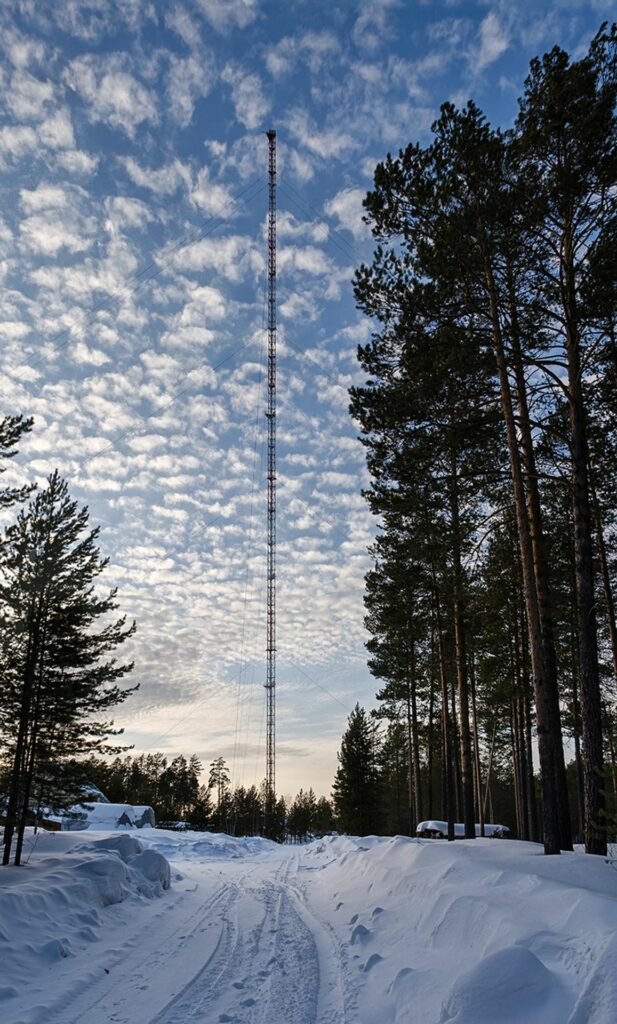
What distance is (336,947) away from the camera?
25.4 ft

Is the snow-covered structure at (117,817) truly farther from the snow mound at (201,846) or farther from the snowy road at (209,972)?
the snowy road at (209,972)

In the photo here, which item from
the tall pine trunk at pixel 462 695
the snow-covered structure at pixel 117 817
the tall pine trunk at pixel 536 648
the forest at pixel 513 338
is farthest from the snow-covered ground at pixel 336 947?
the snow-covered structure at pixel 117 817

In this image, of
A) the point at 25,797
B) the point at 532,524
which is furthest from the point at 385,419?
the point at 25,797

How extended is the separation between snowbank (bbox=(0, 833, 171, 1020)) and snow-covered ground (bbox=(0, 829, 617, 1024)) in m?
0.04

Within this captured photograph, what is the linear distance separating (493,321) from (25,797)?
49.0ft

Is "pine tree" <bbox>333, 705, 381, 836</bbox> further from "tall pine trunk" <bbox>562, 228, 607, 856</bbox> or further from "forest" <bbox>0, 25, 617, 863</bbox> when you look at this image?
"tall pine trunk" <bbox>562, 228, 607, 856</bbox>

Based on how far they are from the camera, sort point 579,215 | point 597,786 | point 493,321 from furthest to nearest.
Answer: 1. point 493,321
2. point 579,215
3. point 597,786

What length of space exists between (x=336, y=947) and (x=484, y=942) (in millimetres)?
3131

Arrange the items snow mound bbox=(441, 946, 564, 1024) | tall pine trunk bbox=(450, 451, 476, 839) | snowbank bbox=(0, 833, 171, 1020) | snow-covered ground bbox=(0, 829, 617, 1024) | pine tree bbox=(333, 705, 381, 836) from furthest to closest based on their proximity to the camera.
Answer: pine tree bbox=(333, 705, 381, 836), tall pine trunk bbox=(450, 451, 476, 839), snowbank bbox=(0, 833, 171, 1020), snow-covered ground bbox=(0, 829, 617, 1024), snow mound bbox=(441, 946, 564, 1024)

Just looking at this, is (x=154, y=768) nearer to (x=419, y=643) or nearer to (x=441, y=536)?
(x=419, y=643)

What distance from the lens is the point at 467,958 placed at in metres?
5.41

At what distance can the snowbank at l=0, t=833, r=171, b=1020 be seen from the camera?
6859 mm

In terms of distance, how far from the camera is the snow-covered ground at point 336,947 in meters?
4.41

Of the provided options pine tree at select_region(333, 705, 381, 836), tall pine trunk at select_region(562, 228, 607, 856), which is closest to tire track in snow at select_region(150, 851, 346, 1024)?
tall pine trunk at select_region(562, 228, 607, 856)
